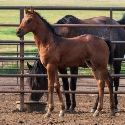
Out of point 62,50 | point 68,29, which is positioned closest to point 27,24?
point 62,50

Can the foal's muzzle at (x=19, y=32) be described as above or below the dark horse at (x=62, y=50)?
above

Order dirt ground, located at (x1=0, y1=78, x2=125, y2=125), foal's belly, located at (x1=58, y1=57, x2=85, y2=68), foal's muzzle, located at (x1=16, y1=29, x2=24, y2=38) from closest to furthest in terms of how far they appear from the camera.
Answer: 1. dirt ground, located at (x1=0, y1=78, x2=125, y2=125)
2. foal's muzzle, located at (x1=16, y1=29, x2=24, y2=38)
3. foal's belly, located at (x1=58, y1=57, x2=85, y2=68)

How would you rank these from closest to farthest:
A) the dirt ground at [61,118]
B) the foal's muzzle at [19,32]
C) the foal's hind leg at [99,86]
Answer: the dirt ground at [61,118]
the foal's muzzle at [19,32]
the foal's hind leg at [99,86]

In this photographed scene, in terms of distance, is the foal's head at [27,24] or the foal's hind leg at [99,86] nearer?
the foal's head at [27,24]

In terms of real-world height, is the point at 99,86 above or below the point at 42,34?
below

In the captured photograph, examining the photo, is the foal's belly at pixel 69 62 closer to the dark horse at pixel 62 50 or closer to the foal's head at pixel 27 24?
the dark horse at pixel 62 50

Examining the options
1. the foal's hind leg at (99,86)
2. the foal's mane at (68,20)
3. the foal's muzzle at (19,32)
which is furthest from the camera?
the foal's mane at (68,20)

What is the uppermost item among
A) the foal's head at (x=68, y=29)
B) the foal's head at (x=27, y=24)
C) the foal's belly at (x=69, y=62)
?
the foal's head at (x=27, y=24)

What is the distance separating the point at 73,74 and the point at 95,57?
115 cm

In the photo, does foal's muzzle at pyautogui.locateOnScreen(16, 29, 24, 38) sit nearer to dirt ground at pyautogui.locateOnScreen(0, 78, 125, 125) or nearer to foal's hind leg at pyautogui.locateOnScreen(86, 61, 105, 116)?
foal's hind leg at pyautogui.locateOnScreen(86, 61, 105, 116)

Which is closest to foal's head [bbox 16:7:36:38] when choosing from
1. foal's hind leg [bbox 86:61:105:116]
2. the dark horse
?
the dark horse

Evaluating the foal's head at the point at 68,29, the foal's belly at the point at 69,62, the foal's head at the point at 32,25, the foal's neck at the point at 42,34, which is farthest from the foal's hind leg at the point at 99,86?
the foal's head at the point at 68,29

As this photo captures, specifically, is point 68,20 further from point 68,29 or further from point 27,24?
point 27,24
